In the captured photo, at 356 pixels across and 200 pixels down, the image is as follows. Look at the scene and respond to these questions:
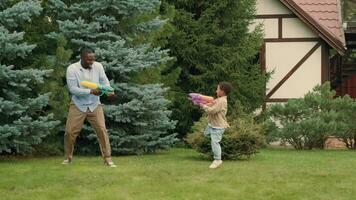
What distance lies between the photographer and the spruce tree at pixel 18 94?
39.0 ft

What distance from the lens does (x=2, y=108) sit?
38.9ft

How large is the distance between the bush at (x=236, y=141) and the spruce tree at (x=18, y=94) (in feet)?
8.51

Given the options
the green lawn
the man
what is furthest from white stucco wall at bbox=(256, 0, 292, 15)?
the man

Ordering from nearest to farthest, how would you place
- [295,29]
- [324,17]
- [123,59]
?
1. [123,59]
2. [295,29]
3. [324,17]

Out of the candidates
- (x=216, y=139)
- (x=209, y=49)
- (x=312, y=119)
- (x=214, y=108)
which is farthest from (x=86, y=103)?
(x=209, y=49)

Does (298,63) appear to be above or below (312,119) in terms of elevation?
above

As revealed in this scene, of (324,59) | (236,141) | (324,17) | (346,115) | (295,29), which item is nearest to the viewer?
(236,141)

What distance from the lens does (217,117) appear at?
11.3m

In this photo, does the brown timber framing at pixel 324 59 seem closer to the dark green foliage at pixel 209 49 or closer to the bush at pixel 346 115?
the dark green foliage at pixel 209 49

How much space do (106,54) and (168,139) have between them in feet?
7.14

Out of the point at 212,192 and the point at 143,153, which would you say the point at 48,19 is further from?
the point at 212,192

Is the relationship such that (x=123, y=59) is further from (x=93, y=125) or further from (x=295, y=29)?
(x=295, y=29)

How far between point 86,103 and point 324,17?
12122 millimetres

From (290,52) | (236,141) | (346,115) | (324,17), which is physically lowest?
(236,141)
